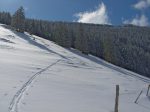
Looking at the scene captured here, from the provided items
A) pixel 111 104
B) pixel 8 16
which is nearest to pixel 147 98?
pixel 111 104

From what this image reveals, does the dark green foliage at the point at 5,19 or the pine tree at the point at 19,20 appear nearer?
the pine tree at the point at 19,20

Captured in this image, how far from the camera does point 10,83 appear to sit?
27.8m

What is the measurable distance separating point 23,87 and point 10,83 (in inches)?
43.2

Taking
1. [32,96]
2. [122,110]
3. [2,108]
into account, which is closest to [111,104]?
[122,110]

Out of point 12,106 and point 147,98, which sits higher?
point 12,106

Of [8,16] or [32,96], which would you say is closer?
[32,96]

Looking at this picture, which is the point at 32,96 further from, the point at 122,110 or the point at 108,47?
the point at 108,47

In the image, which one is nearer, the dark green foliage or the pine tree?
the pine tree

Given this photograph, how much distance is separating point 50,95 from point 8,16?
12980 centimetres

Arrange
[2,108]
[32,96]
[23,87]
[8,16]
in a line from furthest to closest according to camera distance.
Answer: [8,16], [23,87], [32,96], [2,108]

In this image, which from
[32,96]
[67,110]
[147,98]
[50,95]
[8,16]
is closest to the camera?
[67,110]

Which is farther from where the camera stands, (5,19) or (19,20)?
(5,19)

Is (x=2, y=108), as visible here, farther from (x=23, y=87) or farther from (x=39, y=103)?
(x=23, y=87)

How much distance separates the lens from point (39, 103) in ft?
71.6
